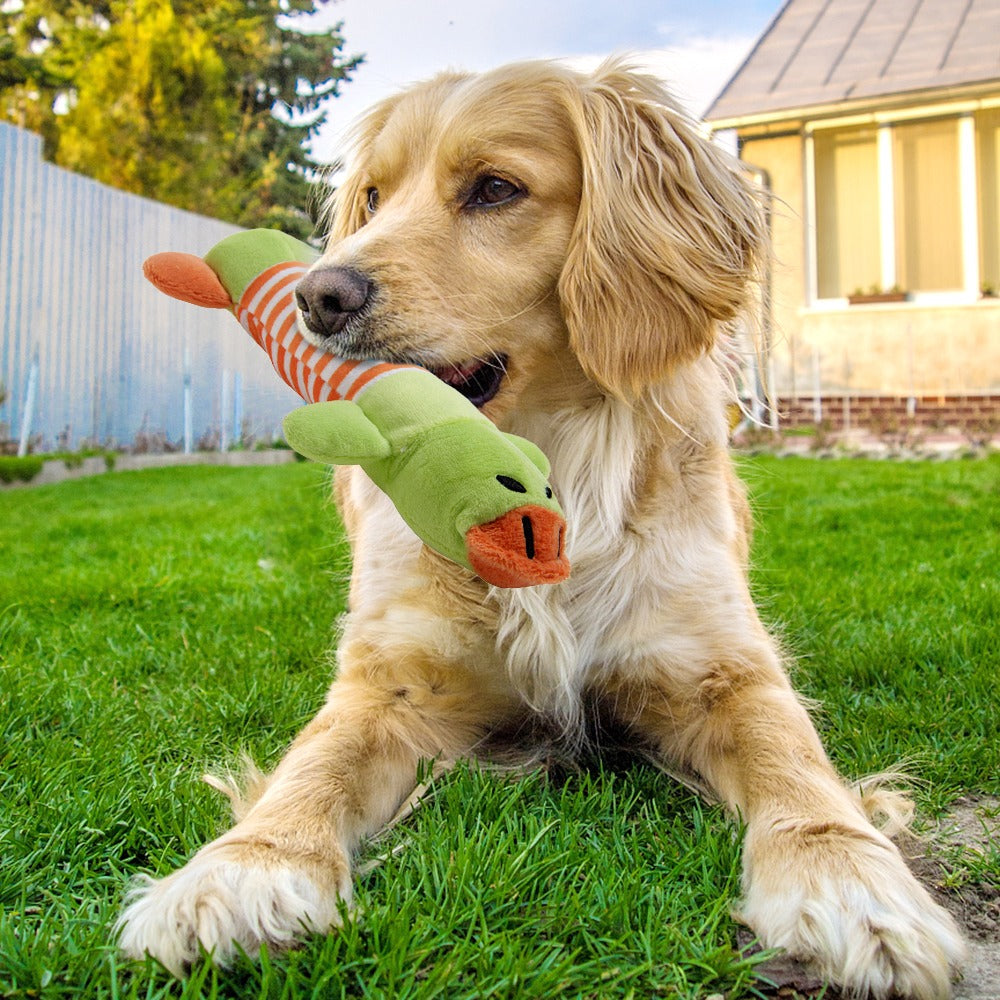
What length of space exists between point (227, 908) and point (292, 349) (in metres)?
1.19

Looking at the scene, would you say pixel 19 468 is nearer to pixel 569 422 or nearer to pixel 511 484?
pixel 569 422

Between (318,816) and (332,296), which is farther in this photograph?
(332,296)

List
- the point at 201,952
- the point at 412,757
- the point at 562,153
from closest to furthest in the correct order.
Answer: the point at 201,952 < the point at 412,757 < the point at 562,153

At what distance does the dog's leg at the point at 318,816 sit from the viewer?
1.45 metres

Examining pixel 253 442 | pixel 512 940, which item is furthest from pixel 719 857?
pixel 253 442

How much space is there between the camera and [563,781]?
2.29 metres

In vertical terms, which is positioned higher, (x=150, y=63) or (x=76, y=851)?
(x=150, y=63)

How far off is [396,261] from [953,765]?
163cm

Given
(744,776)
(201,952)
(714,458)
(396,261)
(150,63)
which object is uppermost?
(150,63)

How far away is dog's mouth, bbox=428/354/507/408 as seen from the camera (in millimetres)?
2219

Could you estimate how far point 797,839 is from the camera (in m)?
1.67

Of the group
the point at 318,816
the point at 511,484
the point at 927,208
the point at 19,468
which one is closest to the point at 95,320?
the point at 19,468

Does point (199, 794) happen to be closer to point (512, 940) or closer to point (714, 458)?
point (512, 940)

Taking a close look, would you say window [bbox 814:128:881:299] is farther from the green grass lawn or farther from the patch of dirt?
the patch of dirt
